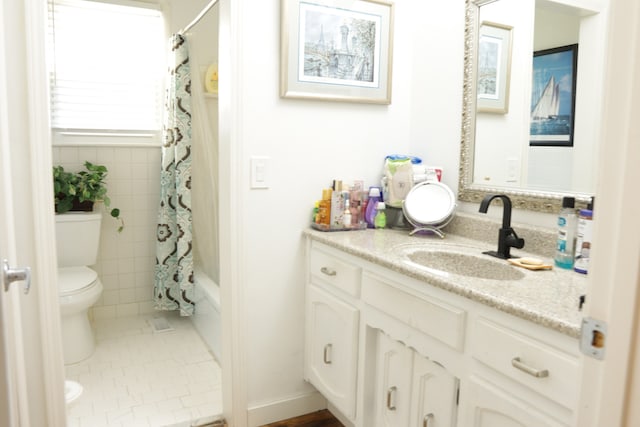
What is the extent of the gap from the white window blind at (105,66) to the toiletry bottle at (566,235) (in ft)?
8.41

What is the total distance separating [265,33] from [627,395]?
1.73m

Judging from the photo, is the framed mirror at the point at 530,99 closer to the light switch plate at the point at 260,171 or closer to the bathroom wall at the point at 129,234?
the light switch plate at the point at 260,171

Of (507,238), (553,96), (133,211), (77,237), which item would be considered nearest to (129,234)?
(133,211)

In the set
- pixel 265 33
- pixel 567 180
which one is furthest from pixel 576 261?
pixel 265 33

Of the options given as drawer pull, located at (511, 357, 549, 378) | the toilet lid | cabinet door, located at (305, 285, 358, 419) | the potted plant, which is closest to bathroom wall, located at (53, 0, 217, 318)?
the potted plant

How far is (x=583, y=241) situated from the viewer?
1368mm

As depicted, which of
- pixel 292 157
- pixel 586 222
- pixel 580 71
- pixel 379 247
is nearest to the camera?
pixel 586 222

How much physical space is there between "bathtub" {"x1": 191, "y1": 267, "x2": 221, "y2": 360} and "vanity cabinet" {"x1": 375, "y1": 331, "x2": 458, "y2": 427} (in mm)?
1160

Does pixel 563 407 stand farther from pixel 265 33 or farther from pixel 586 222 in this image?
pixel 265 33

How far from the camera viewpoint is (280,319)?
209cm

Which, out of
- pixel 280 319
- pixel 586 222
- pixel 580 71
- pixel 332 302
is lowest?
pixel 280 319

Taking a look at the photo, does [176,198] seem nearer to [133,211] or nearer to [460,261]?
[133,211]

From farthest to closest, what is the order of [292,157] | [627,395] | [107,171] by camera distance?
[107,171]
[292,157]
[627,395]

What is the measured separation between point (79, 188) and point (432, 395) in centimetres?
237
